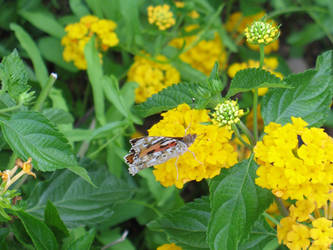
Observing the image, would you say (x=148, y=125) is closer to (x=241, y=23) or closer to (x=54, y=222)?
(x=241, y=23)

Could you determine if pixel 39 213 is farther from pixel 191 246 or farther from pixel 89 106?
pixel 89 106

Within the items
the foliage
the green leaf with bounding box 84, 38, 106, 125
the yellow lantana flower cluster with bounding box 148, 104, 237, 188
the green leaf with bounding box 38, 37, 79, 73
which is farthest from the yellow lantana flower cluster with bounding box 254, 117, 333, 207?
the green leaf with bounding box 38, 37, 79, 73

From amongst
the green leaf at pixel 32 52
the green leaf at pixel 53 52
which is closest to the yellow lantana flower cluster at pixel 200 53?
the green leaf at pixel 53 52

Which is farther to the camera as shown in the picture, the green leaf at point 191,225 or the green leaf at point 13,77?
the green leaf at point 191,225

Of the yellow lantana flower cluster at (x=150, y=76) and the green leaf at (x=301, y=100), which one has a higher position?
the green leaf at (x=301, y=100)

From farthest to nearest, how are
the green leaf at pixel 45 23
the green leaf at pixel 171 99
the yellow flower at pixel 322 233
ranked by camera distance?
the green leaf at pixel 45 23 < the green leaf at pixel 171 99 < the yellow flower at pixel 322 233

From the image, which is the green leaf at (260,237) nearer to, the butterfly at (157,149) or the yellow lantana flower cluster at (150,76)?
the butterfly at (157,149)

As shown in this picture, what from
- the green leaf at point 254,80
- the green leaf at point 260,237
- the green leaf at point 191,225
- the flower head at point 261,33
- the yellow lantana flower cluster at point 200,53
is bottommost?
the green leaf at point 260,237
